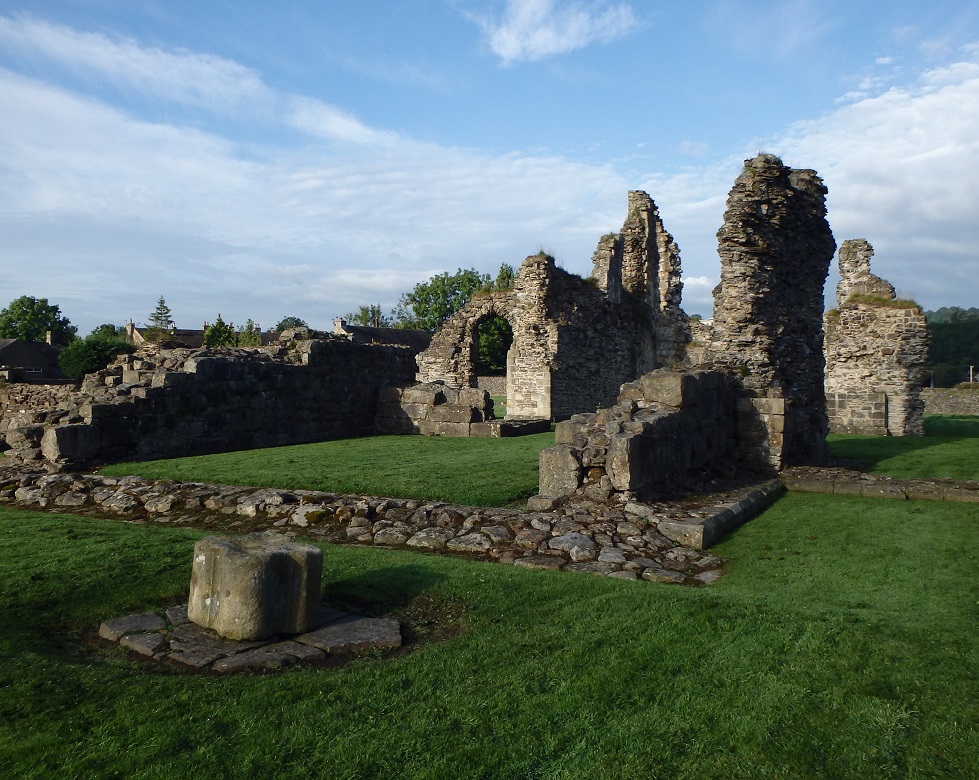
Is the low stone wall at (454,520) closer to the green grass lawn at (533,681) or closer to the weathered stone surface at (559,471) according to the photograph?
the weathered stone surface at (559,471)

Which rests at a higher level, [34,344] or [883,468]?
[34,344]

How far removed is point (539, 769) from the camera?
3.16m

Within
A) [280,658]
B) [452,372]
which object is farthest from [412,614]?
[452,372]

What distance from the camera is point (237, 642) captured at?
4.48m

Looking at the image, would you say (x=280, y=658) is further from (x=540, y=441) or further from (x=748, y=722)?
(x=540, y=441)

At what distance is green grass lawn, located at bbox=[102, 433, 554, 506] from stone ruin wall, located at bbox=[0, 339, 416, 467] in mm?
1146

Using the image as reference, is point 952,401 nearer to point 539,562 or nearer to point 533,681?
point 539,562

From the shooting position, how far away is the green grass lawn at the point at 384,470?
9531 millimetres

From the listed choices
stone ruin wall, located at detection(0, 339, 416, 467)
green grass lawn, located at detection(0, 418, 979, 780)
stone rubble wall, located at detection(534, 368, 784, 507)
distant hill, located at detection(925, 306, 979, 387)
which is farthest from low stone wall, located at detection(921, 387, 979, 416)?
green grass lawn, located at detection(0, 418, 979, 780)

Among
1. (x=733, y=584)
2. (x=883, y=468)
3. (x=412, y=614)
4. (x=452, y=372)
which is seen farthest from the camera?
(x=452, y=372)

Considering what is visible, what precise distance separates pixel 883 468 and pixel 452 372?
1370 centimetres

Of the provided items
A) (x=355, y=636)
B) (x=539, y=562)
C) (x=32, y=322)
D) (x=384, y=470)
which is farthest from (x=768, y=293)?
(x=32, y=322)

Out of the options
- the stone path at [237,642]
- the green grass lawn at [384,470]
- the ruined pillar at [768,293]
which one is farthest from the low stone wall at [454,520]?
the ruined pillar at [768,293]

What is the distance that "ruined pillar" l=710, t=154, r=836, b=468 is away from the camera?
12.7 metres
